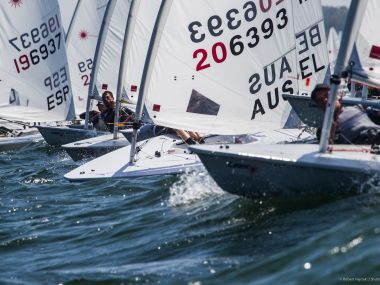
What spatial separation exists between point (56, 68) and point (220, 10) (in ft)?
22.6

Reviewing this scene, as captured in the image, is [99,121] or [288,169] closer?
[288,169]

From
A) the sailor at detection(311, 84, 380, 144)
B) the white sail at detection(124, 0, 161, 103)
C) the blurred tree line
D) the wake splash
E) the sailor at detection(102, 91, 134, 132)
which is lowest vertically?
the wake splash

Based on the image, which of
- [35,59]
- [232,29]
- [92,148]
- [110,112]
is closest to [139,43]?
[92,148]

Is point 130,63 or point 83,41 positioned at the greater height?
point 83,41

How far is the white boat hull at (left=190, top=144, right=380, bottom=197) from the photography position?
7223mm

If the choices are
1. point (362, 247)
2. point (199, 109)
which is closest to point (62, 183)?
point (199, 109)

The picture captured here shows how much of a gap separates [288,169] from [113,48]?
10369mm

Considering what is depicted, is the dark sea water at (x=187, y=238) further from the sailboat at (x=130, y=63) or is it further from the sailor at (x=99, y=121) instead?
the sailor at (x=99, y=121)

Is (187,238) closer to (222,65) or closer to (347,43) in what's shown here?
(347,43)

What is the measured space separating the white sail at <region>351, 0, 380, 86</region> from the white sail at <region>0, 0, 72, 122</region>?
8642mm

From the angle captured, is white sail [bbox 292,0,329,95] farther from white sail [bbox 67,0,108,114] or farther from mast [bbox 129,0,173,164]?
white sail [bbox 67,0,108,114]

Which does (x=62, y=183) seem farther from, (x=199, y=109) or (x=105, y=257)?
(x=105, y=257)

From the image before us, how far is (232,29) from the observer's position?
10250mm

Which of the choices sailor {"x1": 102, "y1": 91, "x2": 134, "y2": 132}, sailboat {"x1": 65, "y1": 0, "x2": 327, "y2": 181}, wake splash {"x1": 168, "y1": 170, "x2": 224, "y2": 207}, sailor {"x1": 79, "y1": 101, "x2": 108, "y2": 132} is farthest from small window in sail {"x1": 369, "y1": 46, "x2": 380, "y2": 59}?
sailor {"x1": 79, "y1": 101, "x2": 108, "y2": 132}
